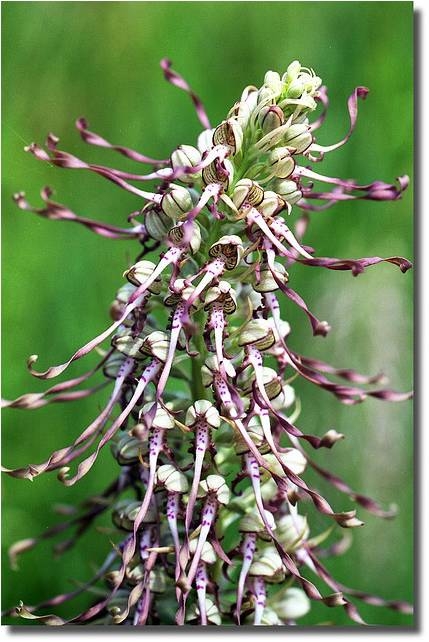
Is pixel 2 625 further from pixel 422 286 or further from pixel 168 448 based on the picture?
pixel 422 286

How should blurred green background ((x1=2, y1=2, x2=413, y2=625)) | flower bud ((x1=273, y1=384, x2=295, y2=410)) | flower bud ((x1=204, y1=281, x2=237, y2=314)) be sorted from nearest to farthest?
flower bud ((x1=204, y1=281, x2=237, y2=314))
flower bud ((x1=273, y1=384, x2=295, y2=410))
blurred green background ((x1=2, y1=2, x2=413, y2=625))

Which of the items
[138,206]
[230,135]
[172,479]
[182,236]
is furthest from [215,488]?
[138,206]

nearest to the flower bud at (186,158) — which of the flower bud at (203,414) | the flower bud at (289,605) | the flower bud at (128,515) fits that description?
the flower bud at (203,414)

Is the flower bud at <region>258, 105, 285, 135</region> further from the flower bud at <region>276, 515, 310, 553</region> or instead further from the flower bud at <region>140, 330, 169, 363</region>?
the flower bud at <region>276, 515, 310, 553</region>

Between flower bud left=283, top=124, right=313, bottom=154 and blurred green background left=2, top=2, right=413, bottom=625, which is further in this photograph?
blurred green background left=2, top=2, right=413, bottom=625

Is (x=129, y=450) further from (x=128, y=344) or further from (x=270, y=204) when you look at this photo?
(x=270, y=204)

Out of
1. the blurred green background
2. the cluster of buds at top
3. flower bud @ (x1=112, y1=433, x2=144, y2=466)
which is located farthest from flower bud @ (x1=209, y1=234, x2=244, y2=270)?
the blurred green background
